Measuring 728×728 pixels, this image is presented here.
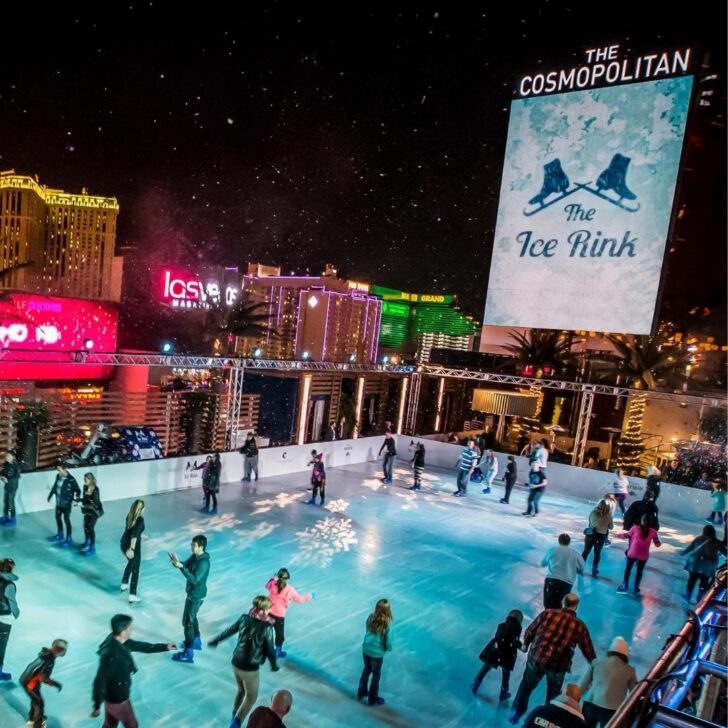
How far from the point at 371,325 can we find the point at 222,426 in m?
13.4

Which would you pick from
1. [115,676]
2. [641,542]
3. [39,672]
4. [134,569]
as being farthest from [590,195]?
[39,672]

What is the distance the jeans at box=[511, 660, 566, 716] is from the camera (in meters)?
5.34

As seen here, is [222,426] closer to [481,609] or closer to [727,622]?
[481,609]

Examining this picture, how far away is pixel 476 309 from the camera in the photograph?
4016cm

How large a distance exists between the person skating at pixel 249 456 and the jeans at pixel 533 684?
380 inches

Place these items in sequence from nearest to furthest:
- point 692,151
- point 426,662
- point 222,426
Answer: point 426,662 → point 222,426 → point 692,151

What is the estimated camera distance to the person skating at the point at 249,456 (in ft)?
46.7

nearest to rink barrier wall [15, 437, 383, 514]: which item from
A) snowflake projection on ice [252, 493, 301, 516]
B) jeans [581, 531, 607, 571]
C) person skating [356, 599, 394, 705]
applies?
snowflake projection on ice [252, 493, 301, 516]

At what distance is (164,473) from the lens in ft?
42.8

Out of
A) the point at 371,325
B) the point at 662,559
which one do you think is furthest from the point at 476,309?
the point at 662,559

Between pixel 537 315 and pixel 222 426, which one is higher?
pixel 537 315

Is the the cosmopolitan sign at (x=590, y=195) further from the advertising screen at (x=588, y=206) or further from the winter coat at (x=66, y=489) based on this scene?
the winter coat at (x=66, y=489)

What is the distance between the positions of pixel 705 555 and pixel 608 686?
5399 millimetres

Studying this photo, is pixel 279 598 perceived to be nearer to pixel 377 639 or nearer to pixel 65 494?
pixel 377 639
